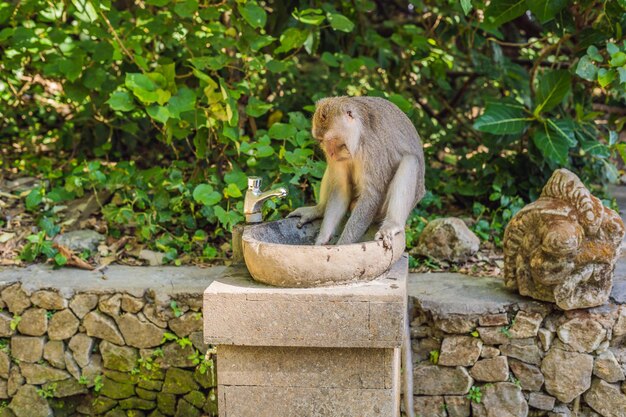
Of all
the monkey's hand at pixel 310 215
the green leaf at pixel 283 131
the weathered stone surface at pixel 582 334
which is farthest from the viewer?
the green leaf at pixel 283 131

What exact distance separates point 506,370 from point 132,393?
2255 millimetres

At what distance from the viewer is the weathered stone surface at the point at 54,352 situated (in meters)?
4.34

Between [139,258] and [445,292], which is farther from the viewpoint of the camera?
[139,258]

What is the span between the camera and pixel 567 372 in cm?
397

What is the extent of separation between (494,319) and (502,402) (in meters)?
0.50

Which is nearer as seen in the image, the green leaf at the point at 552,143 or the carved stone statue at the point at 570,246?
the carved stone statue at the point at 570,246

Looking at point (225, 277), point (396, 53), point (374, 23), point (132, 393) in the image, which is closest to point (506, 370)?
point (225, 277)

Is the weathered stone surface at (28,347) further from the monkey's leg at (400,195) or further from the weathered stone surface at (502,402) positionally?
the weathered stone surface at (502,402)

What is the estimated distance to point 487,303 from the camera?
3990 millimetres

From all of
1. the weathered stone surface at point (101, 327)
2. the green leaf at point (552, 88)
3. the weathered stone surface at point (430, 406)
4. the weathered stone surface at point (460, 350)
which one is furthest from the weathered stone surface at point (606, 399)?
the weathered stone surface at point (101, 327)

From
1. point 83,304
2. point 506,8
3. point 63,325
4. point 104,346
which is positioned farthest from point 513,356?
point 63,325

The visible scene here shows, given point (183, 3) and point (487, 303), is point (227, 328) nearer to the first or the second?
point (487, 303)

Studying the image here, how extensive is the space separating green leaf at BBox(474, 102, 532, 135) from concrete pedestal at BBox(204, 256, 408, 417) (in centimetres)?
207

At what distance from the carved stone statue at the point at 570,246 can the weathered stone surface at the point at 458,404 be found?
750 mm
